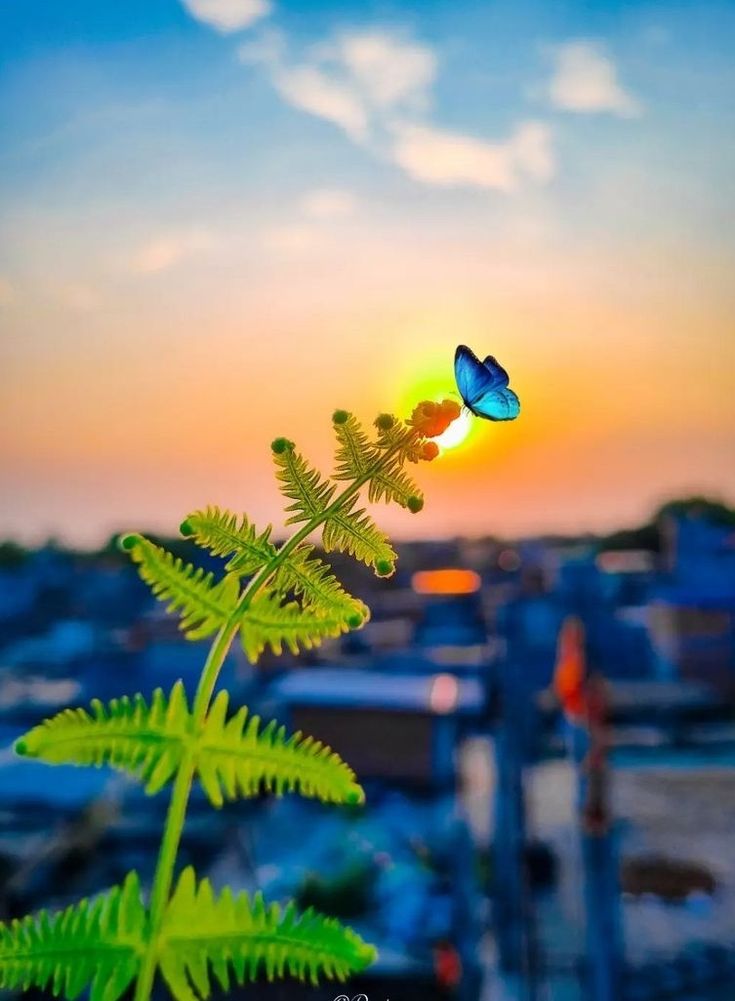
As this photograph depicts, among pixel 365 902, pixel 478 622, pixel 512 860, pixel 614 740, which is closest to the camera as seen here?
pixel 512 860

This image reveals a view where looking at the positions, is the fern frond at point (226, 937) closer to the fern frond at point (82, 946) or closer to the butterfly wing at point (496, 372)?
the fern frond at point (82, 946)

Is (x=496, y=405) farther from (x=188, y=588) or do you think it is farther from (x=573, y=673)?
(x=573, y=673)

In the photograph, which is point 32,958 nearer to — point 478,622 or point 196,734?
point 196,734

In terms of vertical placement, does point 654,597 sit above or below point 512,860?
above

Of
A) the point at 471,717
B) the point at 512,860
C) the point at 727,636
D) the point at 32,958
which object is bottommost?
the point at 32,958

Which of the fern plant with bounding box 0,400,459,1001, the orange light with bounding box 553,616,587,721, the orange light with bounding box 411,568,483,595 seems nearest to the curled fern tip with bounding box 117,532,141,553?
the fern plant with bounding box 0,400,459,1001

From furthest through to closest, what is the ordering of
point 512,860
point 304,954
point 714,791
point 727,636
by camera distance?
point 727,636 → point 714,791 → point 512,860 → point 304,954

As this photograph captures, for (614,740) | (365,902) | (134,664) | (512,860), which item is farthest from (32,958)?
(614,740)
